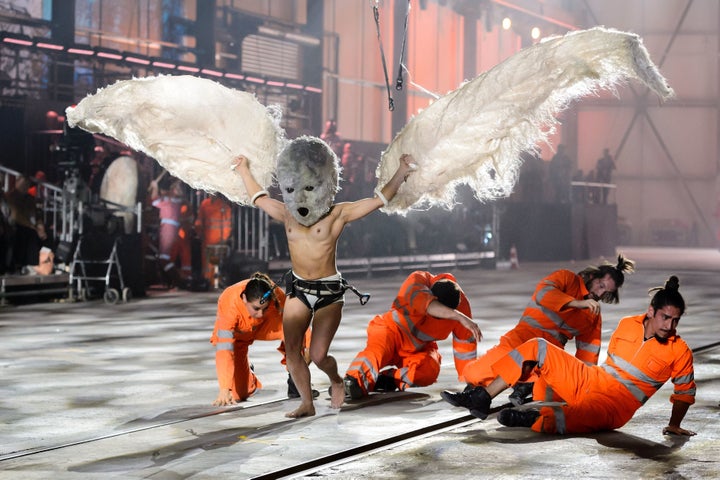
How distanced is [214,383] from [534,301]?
2.43 metres

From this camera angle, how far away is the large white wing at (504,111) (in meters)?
6.16

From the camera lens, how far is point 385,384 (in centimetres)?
824

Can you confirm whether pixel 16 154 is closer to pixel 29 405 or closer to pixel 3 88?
pixel 3 88

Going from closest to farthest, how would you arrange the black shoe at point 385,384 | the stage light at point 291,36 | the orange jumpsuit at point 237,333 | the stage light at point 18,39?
the orange jumpsuit at point 237,333 < the black shoe at point 385,384 < the stage light at point 18,39 < the stage light at point 291,36

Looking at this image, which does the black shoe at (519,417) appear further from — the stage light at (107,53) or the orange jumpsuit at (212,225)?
the stage light at (107,53)

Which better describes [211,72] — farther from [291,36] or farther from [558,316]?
[558,316]

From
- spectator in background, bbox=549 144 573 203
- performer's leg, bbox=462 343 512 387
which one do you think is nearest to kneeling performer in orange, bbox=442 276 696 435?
performer's leg, bbox=462 343 512 387

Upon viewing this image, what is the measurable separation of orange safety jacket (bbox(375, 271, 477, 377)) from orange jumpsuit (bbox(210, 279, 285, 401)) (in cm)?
85

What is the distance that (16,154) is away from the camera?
20.3 meters

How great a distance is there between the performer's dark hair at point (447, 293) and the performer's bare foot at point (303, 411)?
1351 millimetres

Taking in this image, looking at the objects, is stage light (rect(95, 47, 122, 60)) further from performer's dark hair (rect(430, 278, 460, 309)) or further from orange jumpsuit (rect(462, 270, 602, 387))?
orange jumpsuit (rect(462, 270, 602, 387))

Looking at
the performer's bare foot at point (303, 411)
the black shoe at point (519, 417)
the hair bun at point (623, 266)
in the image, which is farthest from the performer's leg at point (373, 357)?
the hair bun at point (623, 266)

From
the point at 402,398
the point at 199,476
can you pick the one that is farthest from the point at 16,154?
the point at 199,476

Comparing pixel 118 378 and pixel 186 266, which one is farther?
pixel 186 266
